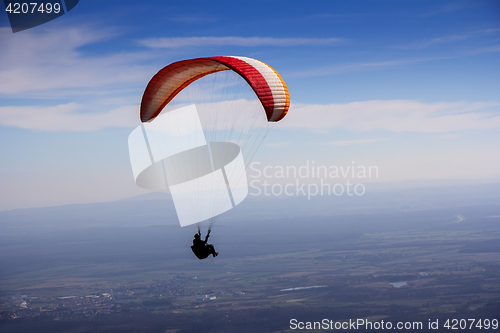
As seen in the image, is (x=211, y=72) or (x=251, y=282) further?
(x=251, y=282)

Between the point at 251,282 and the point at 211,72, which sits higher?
the point at 211,72

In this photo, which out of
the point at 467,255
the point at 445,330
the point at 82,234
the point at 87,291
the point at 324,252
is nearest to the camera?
the point at 445,330

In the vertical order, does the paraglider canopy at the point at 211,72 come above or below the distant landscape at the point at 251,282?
above

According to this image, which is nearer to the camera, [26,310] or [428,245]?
[26,310]

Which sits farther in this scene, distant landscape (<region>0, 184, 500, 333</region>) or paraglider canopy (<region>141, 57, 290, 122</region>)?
distant landscape (<region>0, 184, 500, 333</region>)

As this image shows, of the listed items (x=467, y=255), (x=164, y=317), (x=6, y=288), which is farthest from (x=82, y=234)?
(x=467, y=255)

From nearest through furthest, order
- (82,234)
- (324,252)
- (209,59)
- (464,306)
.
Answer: (209,59)
(464,306)
(324,252)
(82,234)

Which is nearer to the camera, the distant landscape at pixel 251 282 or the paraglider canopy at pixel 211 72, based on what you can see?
the paraglider canopy at pixel 211 72

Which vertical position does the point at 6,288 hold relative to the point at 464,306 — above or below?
above

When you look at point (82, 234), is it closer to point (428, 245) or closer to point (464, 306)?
point (428, 245)

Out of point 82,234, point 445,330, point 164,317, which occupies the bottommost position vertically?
point 445,330

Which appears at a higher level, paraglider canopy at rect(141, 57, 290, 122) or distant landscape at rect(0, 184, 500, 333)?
paraglider canopy at rect(141, 57, 290, 122)
